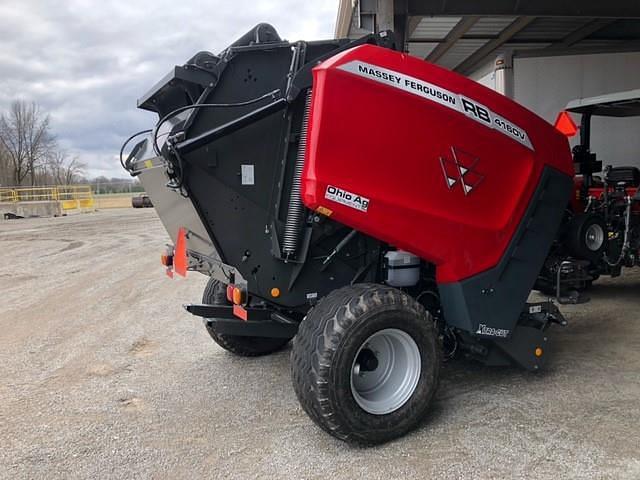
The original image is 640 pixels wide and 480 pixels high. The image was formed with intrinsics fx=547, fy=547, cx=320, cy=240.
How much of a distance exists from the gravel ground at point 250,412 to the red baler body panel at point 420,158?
39.6 inches

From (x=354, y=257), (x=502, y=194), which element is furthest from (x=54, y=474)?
(x=502, y=194)

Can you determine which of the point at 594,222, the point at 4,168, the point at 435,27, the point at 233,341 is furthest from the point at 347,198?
the point at 4,168

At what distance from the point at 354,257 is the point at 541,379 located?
1.73 m

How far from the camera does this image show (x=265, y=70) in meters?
3.31

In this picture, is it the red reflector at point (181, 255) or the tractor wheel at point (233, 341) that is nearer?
the red reflector at point (181, 255)

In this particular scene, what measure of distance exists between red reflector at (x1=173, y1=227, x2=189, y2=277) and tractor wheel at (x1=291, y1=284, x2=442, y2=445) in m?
1.03

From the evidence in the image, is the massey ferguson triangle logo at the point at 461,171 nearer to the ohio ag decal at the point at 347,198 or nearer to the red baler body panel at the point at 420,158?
the red baler body panel at the point at 420,158

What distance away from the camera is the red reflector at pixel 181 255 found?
372 cm

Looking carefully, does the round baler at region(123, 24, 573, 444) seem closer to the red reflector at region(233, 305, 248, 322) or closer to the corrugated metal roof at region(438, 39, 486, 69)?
the red reflector at region(233, 305, 248, 322)

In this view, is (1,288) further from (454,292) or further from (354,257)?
(454,292)

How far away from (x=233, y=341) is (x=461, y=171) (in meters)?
2.41

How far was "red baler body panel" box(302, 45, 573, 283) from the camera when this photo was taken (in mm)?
3016

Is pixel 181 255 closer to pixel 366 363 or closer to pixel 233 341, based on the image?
pixel 233 341

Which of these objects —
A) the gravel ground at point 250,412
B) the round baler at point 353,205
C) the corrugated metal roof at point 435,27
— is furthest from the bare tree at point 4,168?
the round baler at point 353,205
